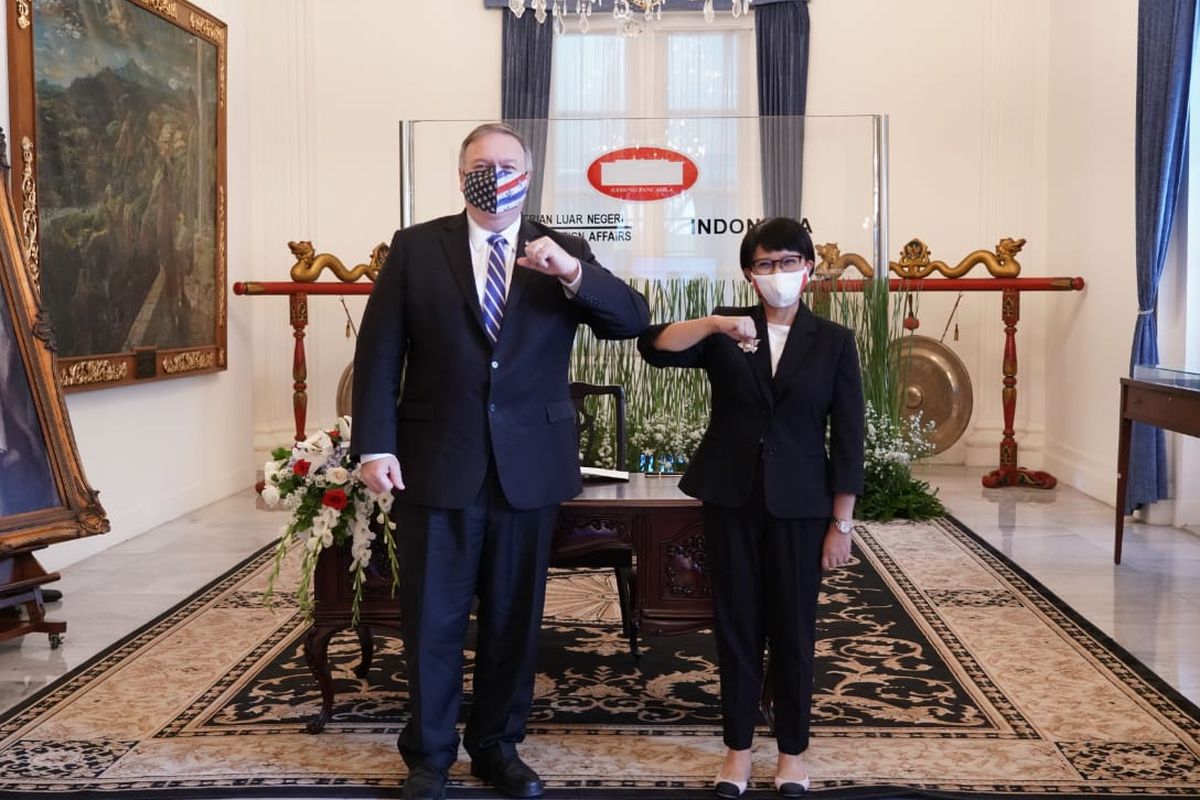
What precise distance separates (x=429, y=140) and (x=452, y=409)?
425 centimetres

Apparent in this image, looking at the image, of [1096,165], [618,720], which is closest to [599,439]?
[618,720]

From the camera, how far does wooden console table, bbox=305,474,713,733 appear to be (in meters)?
3.55

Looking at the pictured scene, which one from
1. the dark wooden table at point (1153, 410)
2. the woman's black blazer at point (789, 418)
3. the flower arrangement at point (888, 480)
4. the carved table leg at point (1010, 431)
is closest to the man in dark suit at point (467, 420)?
the woman's black blazer at point (789, 418)

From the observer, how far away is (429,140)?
6.91 meters

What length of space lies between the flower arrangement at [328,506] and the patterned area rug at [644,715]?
1.53ft

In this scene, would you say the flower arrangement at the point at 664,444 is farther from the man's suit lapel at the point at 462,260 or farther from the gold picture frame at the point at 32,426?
the man's suit lapel at the point at 462,260

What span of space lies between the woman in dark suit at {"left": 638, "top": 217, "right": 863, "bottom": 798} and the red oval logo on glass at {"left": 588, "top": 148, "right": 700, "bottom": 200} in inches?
150

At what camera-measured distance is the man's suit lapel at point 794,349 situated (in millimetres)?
2924

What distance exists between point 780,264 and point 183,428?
5.37 meters

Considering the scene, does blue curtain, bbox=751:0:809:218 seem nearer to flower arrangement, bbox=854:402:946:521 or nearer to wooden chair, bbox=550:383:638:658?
flower arrangement, bbox=854:402:946:521

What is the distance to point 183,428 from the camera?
7.48 m

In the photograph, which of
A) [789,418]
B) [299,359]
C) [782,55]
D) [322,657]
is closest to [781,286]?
[789,418]

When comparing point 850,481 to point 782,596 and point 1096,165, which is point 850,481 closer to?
point 782,596

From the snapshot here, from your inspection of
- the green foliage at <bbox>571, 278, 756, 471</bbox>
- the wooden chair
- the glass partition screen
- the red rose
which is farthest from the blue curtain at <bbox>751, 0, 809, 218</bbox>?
the red rose
